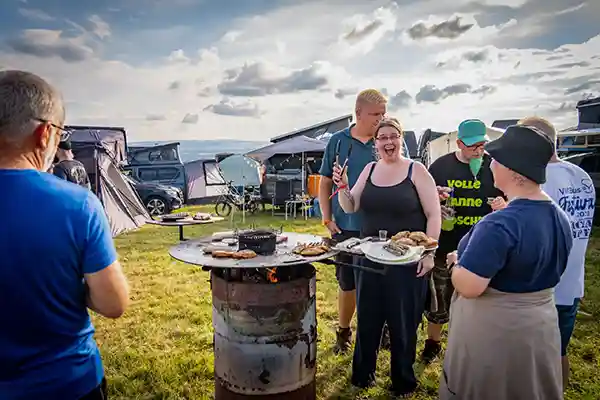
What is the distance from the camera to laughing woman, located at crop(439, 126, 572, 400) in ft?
5.99

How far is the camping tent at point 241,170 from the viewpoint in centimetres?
Result: 1433

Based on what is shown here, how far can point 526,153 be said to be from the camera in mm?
1857

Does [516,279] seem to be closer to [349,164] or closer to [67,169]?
[349,164]

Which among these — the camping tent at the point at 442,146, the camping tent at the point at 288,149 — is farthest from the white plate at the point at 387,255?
the camping tent at the point at 288,149

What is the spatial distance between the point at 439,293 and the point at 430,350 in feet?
1.83

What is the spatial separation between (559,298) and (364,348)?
1284 millimetres

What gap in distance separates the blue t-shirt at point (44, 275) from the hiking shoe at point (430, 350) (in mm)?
3015

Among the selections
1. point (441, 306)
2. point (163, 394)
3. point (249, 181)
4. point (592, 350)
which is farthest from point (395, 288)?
point (249, 181)

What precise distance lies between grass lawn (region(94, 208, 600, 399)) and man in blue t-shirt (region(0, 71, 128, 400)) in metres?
2.07

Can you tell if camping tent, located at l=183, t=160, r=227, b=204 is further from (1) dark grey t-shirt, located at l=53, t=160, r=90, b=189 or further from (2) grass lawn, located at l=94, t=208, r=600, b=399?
(1) dark grey t-shirt, located at l=53, t=160, r=90, b=189

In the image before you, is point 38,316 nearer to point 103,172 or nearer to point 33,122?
point 33,122

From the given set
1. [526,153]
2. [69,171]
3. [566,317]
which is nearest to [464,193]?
[566,317]

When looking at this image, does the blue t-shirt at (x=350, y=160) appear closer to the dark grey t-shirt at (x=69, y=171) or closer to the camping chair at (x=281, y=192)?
the dark grey t-shirt at (x=69, y=171)

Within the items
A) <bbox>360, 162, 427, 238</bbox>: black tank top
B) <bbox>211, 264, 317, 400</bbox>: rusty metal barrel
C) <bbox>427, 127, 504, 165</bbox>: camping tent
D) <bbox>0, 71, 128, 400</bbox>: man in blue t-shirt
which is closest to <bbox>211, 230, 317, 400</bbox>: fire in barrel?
<bbox>211, 264, 317, 400</bbox>: rusty metal barrel
